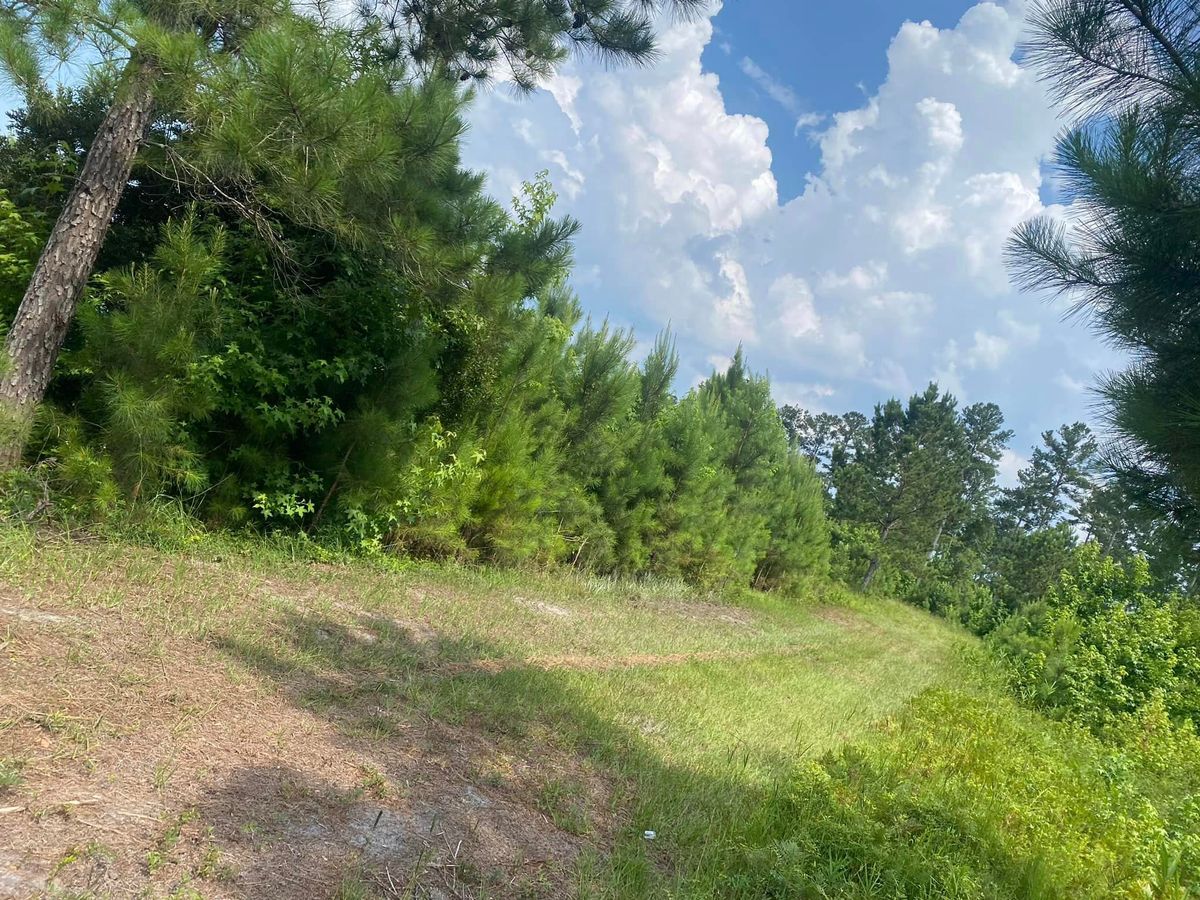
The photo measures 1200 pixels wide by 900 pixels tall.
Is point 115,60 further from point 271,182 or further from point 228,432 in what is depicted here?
point 228,432

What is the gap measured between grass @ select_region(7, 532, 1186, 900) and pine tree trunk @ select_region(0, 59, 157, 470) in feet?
4.34

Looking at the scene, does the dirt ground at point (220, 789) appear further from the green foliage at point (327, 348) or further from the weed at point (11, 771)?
the green foliage at point (327, 348)

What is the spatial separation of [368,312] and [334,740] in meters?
5.11

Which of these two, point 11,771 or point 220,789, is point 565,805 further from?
point 11,771

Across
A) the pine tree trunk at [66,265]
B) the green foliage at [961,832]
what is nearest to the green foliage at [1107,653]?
the green foliage at [961,832]

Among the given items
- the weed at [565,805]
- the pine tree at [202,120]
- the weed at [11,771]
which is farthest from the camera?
the pine tree at [202,120]

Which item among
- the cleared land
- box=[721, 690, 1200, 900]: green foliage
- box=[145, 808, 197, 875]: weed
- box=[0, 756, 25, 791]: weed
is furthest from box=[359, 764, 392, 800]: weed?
box=[721, 690, 1200, 900]: green foliage

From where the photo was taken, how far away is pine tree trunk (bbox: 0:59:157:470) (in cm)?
561

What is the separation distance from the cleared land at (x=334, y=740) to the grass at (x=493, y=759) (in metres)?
0.02

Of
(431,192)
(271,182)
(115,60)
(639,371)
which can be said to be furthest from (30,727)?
(639,371)

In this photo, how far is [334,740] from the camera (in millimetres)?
3629

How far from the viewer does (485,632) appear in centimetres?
670

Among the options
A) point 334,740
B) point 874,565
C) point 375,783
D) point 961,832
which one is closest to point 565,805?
point 375,783

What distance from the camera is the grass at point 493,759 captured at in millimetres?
2914
